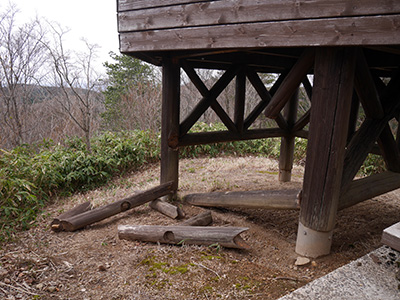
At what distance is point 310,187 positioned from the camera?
10.1 feet

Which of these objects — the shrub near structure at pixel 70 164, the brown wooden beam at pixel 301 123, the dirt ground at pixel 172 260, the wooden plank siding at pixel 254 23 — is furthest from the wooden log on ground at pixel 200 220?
the brown wooden beam at pixel 301 123

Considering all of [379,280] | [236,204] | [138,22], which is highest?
[138,22]

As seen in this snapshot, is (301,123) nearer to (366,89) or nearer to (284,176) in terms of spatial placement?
(284,176)

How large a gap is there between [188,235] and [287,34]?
2314 mm

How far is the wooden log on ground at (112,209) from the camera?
162 inches

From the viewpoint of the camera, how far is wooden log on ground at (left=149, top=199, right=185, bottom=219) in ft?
14.5

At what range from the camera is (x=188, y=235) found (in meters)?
3.43

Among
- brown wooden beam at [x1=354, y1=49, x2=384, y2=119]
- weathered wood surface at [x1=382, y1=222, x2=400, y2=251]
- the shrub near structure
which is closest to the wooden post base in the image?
weathered wood surface at [x1=382, y1=222, x2=400, y2=251]

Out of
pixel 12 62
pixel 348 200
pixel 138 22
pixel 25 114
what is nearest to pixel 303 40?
pixel 348 200

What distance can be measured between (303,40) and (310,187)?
143cm

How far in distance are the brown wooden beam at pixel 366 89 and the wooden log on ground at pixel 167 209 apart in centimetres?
279

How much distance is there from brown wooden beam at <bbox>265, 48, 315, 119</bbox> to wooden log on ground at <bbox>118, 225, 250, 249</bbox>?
138cm

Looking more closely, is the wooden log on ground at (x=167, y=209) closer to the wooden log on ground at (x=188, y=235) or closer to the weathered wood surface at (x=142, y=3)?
the wooden log on ground at (x=188, y=235)

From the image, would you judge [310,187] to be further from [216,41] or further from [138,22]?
[138,22]
